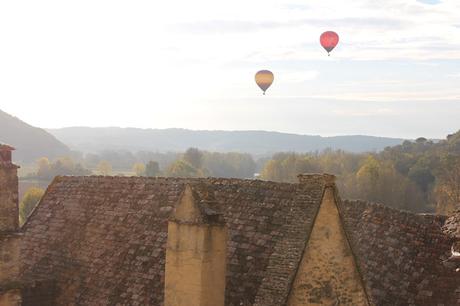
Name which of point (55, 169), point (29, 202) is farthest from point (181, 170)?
point (29, 202)

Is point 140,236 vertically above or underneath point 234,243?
underneath

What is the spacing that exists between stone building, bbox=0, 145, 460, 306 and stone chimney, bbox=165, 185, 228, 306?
0.08 ft

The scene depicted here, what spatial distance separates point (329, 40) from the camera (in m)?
38.9

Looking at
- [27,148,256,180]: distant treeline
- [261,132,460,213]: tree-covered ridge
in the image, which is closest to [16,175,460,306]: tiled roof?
[261,132,460,213]: tree-covered ridge

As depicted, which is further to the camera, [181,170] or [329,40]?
[181,170]

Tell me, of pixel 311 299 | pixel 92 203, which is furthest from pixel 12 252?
pixel 311 299

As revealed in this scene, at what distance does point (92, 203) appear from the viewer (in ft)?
67.2

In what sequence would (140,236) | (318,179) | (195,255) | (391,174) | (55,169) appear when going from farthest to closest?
(55,169) → (391,174) → (140,236) → (318,179) → (195,255)

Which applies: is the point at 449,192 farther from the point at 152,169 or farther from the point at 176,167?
the point at 152,169

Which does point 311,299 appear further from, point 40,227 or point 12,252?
point 40,227

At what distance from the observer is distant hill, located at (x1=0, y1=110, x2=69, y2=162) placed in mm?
170875

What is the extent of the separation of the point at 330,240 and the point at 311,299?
1.27 metres

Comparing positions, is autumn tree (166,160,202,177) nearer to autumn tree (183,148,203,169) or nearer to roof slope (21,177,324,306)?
autumn tree (183,148,203,169)

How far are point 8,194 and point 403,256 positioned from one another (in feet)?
35.0
